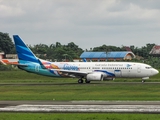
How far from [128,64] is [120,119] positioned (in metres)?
41.4

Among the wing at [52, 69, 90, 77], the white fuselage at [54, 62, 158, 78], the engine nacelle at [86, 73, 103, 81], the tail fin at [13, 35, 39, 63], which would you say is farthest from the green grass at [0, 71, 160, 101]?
the tail fin at [13, 35, 39, 63]

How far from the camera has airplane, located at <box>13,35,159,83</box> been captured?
63.0 metres

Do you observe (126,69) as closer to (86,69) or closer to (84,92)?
(86,69)

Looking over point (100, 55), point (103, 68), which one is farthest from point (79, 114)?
point (100, 55)

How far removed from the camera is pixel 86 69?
2559 inches

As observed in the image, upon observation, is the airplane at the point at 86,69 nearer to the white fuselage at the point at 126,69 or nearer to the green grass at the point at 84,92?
the white fuselage at the point at 126,69

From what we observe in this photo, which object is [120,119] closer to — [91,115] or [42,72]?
[91,115]

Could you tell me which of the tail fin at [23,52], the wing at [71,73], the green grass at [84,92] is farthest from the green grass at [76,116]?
the tail fin at [23,52]

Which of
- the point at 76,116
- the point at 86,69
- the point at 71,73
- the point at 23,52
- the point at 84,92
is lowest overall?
the point at 76,116

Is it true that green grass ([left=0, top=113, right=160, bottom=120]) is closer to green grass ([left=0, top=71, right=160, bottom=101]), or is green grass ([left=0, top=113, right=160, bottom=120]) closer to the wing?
green grass ([left=0, top=71, right=160, bottom=101])

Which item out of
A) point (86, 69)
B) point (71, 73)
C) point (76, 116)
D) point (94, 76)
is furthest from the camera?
point (86, 69)

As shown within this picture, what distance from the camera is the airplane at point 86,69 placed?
63031 millimetres

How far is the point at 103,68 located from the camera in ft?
209

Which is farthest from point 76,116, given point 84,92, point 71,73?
point 71,73
